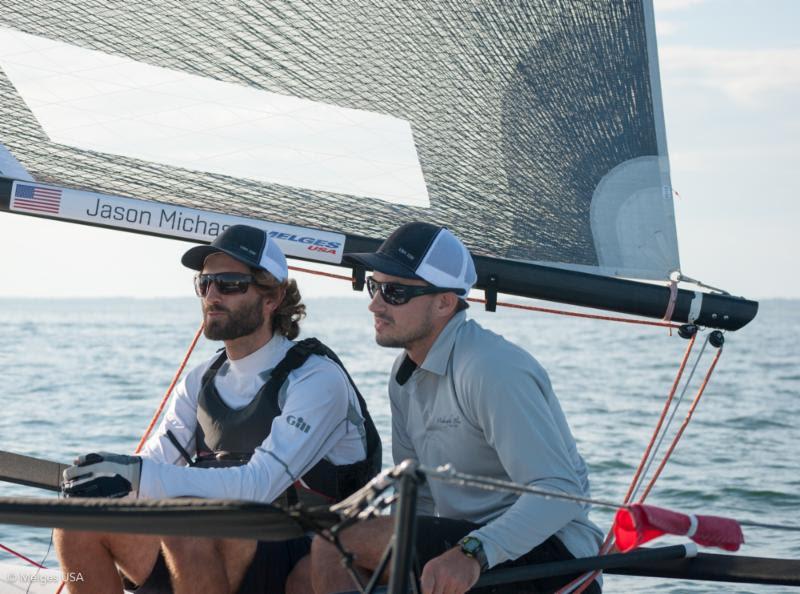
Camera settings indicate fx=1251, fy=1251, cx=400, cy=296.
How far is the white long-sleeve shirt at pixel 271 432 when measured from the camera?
262 cm

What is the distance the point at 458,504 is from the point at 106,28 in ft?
5.41

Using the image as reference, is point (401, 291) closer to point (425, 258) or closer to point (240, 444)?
point (425, 258)

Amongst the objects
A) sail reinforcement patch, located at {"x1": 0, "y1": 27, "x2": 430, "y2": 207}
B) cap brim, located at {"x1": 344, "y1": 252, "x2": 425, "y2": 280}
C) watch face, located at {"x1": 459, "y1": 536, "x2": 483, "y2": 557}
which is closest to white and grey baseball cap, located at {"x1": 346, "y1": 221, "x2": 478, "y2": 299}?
cap brim, located at {"x1": 344, "y1": 252, "x2": 425, "y2": 280}

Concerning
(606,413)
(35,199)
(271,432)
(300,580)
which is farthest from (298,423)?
(606,413)

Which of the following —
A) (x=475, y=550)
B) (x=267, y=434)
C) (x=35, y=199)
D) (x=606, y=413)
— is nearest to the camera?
(x=475, y=550)

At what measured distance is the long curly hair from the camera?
120 inches

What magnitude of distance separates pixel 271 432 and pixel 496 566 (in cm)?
58

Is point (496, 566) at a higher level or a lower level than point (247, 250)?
lower

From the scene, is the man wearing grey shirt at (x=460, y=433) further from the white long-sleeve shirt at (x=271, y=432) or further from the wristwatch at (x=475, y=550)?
the white long-sleeve shirt at (x=271, y=432)

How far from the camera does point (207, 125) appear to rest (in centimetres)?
349

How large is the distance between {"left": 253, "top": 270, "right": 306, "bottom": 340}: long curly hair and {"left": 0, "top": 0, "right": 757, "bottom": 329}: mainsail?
0.62ft

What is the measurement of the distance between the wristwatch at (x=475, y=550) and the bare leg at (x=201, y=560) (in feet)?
1.48

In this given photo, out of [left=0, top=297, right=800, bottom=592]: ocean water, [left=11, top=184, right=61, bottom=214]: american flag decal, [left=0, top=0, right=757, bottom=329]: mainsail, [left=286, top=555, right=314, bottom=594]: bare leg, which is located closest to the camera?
[left=286, top=555, right=314, bottom=594]: bare leg

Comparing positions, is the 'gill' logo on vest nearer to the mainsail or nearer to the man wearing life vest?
the man wearing life vest
